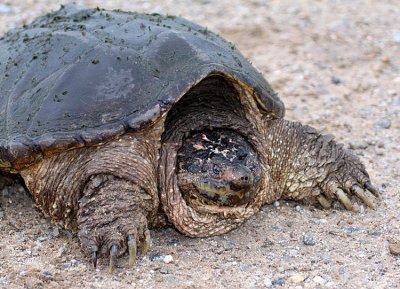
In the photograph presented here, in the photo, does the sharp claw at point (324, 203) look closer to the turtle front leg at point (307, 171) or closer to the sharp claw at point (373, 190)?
the turtle front leg at point (307, 171)

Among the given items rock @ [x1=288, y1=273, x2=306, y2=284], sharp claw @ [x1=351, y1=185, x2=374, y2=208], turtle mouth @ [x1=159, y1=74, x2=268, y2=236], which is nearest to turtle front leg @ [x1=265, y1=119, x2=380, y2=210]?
sharp claw @ [x1=351, y1=185, x2=374, y2=208]

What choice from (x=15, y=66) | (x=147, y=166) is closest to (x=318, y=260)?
(x=147, y=166)

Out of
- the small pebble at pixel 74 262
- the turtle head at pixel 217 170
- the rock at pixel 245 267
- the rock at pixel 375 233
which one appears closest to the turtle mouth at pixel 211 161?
the turtle head at pixel 217 170

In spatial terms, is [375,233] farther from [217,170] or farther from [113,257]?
[113,257]

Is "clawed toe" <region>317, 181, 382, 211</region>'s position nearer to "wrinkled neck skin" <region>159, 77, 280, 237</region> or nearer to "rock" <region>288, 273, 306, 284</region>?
"wrinkled neck skin" <region>159, 77, 280, 237</region>

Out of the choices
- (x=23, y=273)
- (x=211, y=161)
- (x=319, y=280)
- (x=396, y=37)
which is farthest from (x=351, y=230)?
(x=396, y=37)

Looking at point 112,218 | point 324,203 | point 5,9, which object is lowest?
point 5,9
